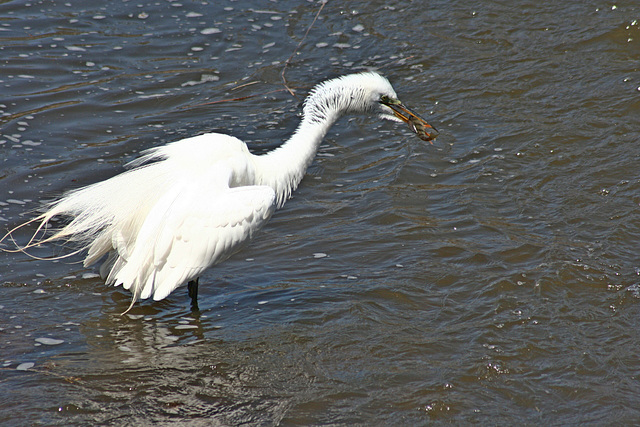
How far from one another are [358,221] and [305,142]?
1189 millimetres

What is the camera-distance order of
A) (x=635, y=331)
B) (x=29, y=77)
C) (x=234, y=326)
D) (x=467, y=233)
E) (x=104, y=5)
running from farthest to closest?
(x=104, y=5)
(x=29, y=77)
(x=467, y=233)
(x=234, y=326)
(x=635, y=331)

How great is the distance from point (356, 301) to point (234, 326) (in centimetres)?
83

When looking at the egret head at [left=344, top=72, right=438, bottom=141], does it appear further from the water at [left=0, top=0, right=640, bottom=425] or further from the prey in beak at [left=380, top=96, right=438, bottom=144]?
the water at [left=0, top=0, right=640, bottom=425]

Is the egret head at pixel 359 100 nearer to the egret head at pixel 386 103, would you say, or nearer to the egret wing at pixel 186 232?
the egret head at pixel 386 103

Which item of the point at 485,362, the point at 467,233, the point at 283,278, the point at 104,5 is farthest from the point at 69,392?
the point at 104,5

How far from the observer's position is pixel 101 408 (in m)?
3.83

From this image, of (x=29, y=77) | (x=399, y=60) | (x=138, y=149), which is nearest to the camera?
(x=138, y=149)

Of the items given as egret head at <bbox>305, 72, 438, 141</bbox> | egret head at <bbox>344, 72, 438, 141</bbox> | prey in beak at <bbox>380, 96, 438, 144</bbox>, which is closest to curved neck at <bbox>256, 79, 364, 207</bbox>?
egret head at <bbox>305, 72, 438, 141</bbox>

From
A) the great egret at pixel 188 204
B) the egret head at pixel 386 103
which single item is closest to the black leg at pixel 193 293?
the great egret at pixel 188 204

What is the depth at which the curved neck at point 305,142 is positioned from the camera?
4.97 meters

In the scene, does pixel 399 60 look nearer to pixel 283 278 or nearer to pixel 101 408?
pixel 283 278

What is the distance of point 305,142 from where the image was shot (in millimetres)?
5027

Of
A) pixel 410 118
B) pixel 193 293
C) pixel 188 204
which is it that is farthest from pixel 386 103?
pixel 193 293

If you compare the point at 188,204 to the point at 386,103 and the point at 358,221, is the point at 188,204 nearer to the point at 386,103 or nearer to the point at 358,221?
the point at 386,103
